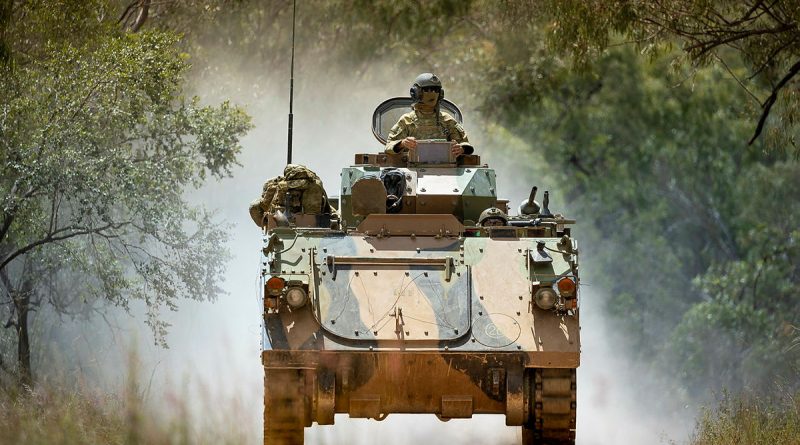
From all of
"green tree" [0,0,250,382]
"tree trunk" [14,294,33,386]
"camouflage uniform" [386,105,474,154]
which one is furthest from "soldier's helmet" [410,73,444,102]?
"tree trunk" [14,294,33,386]

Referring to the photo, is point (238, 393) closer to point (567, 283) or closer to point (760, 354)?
point (567, 283)

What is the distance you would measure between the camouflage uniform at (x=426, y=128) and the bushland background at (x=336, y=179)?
1858 mm

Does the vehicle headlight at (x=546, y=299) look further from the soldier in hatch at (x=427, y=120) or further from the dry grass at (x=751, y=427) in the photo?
the soldier in hatch at (x=427, y=120)

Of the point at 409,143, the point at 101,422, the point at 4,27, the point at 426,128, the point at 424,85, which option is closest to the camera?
the point at 101,422

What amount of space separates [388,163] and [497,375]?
4.01 m

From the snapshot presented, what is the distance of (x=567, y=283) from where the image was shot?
1473cm

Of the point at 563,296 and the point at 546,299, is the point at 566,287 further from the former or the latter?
the point at 546,299

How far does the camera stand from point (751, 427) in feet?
55.4

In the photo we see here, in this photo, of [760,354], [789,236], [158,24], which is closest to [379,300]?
[158,24]

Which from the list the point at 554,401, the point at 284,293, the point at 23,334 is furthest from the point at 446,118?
the point at 23,334

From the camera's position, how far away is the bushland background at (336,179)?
19.1m

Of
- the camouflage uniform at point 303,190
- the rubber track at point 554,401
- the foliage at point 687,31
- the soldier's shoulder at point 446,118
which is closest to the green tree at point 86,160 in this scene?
the camouflage uniform at point 303,190

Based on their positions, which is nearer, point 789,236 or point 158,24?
point 158,24

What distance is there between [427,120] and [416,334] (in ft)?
15.9
